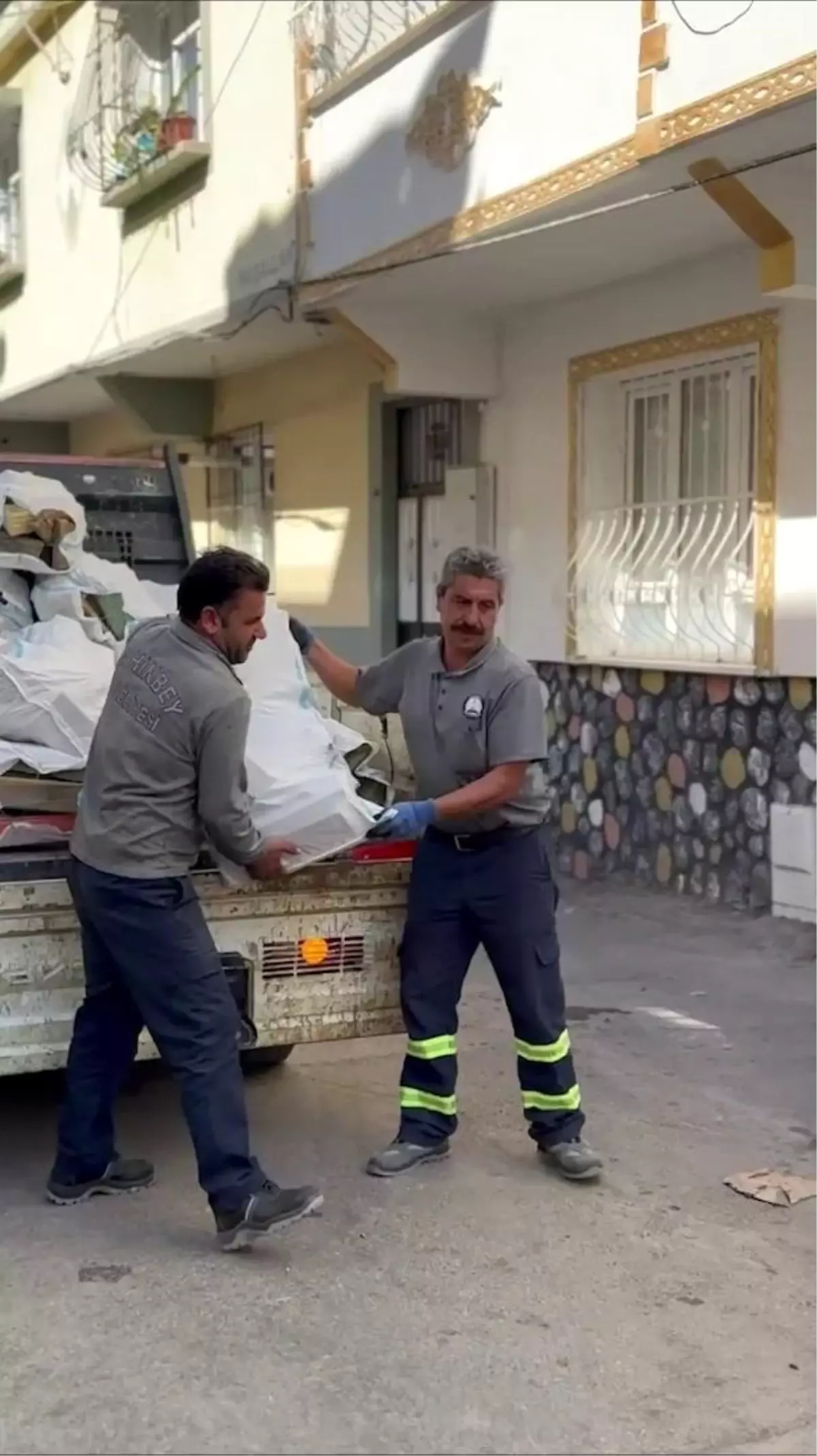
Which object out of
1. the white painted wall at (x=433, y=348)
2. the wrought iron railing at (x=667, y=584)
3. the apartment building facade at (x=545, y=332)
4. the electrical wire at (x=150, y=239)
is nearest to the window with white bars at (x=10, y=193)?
the electrical wire at (x=150, y=239)

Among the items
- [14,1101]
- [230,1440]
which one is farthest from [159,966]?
[14,1101]

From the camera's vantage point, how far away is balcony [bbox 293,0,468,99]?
909 centimetres

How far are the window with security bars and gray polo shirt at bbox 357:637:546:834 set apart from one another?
3636 millimetres

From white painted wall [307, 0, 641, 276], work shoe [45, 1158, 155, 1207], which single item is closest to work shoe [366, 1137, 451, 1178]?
work shoe [45, 1158, 155, 1207]

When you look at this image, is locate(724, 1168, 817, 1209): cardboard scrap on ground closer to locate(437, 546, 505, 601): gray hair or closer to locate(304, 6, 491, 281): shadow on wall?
locate(437, 546, 505, 601): gray hair

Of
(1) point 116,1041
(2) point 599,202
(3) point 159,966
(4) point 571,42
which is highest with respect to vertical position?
(4) point 571,42

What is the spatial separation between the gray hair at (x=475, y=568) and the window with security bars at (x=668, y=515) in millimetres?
3612

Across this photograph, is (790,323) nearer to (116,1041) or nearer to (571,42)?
(571,42)

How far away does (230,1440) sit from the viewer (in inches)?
119

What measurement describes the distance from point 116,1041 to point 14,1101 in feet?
4.04

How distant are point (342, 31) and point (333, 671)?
6.50 m

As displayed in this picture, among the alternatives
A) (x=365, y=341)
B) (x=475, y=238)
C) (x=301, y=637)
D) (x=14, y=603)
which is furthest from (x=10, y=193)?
(x=301, y=637)

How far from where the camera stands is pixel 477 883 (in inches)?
175

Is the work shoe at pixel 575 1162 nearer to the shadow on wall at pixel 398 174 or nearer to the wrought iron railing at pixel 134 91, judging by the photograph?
the shadow on wall at pixel 398 174
